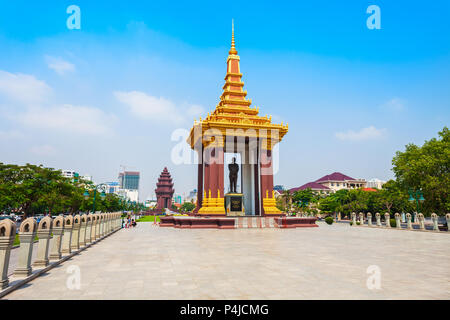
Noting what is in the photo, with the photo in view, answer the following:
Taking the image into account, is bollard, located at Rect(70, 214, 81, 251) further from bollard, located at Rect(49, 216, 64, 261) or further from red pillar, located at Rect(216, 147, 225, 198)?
red pillar, located at Rect(216, 147, 225, 198)

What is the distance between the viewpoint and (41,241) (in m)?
8.85

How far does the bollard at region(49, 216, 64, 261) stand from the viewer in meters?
9.89

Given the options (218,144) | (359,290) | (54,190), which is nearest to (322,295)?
(359,290)

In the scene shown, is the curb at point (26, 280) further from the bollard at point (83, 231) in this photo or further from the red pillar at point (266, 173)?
the red pillar at point (266, 173)

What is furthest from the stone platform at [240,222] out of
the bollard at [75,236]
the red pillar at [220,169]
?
the bollard at [75,236]

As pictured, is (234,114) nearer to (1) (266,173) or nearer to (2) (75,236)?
(1) (266,173)

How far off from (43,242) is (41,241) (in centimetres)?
7

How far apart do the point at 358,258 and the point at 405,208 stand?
5829 centimetres

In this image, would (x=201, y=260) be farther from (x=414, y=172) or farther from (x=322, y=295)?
(x=414, y=172)

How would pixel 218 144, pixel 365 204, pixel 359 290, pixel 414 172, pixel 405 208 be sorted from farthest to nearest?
pixel 365 204
pixel 405 208
pixel 414 172
pixel 218 144
pixel 359 290

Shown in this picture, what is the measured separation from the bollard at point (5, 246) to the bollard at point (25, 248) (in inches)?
36.1

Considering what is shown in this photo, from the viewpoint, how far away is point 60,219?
34.1 feet

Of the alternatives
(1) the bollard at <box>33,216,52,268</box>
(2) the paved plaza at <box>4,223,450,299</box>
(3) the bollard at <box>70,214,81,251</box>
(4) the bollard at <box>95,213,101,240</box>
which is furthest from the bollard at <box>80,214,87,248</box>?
(1) the bollard at <box>33,216,52,268</box>

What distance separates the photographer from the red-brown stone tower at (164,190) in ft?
387
